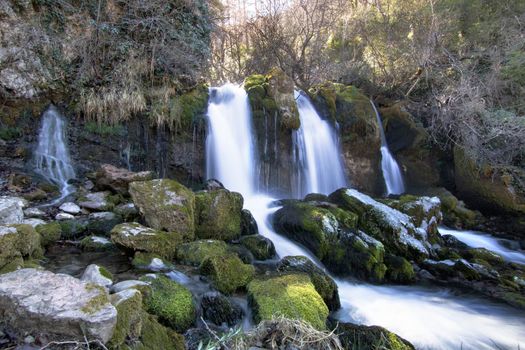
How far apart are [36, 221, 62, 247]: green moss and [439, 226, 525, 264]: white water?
27.8 ft

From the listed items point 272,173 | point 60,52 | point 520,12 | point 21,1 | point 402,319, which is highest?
point 520,12

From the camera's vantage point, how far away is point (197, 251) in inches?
210

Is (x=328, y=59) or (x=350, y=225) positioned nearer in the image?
(x=350, y=225)

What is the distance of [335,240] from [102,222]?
3.92 m

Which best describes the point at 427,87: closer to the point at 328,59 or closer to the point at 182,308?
the point at 328,59

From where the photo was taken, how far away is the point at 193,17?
1130 cm

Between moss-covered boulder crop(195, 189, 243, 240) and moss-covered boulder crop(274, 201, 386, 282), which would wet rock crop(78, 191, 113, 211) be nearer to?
moss-covered boulder crop(195, 189, 243, 240)

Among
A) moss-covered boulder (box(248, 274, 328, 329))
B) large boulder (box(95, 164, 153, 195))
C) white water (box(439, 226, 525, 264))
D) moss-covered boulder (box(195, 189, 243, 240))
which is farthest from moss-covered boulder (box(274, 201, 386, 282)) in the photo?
white water (box(439, 226, 525, 264))

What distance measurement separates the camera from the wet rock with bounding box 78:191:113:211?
6707mm

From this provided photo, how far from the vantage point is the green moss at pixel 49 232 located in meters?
5.38

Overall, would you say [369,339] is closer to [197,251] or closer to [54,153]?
[197,251]

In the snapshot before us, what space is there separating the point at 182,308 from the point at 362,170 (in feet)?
30.5

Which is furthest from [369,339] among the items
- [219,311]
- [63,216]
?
[63,216]

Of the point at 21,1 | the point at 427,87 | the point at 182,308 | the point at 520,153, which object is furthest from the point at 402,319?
the point at 427,87
